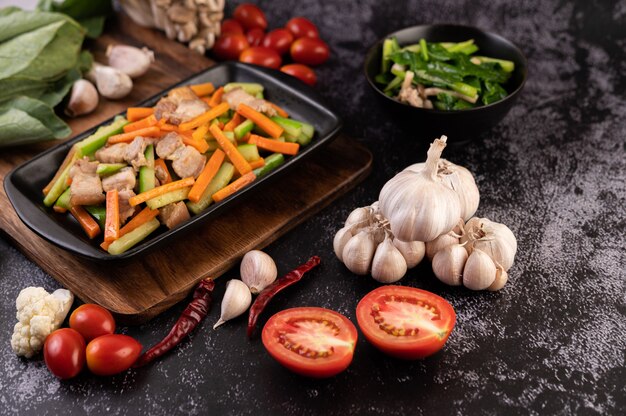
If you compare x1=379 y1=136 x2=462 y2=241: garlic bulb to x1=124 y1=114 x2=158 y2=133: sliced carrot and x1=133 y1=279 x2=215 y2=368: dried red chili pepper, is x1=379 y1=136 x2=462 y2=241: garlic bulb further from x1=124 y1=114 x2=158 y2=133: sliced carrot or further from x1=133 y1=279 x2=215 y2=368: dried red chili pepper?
x1=124 y1=114 x2=158 y2=133: sliced carrot

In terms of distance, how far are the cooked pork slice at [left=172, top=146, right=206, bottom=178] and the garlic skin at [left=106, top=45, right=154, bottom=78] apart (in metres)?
1.13

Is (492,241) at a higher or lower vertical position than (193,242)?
higher

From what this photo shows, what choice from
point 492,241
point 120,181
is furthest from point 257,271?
point 492,241

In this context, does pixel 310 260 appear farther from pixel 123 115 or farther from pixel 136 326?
pixel 123 115

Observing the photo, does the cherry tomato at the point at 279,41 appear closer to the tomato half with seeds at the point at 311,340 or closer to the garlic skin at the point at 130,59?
the garlic skin at the point at 130,59

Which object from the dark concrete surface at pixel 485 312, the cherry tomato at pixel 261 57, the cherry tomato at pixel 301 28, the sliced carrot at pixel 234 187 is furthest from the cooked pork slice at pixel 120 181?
the cherry tomato at pixel 301 28

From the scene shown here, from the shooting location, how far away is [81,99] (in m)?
3.60

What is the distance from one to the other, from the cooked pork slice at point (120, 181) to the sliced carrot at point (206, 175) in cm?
24

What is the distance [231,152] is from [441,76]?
1070 mm

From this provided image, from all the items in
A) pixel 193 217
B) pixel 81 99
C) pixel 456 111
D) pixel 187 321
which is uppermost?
pixel 456 111

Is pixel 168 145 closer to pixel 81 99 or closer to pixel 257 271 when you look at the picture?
pixel 257 271

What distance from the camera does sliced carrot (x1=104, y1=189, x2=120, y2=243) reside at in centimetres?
267

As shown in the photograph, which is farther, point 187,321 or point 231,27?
point 231,27

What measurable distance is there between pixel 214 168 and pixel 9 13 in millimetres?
1738
